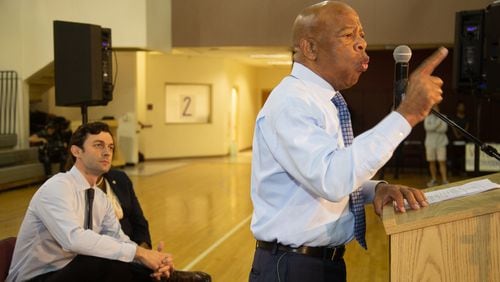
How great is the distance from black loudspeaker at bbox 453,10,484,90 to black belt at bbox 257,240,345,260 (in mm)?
3800

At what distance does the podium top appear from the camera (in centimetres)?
124

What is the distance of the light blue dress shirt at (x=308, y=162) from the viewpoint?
1262 mm

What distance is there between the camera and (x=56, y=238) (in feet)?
8.46

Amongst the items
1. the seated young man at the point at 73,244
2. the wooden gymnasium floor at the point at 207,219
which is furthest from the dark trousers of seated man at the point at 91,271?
the wooden gymnasium floor at the point at 207,219

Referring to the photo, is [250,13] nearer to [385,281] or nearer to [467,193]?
[385,281]

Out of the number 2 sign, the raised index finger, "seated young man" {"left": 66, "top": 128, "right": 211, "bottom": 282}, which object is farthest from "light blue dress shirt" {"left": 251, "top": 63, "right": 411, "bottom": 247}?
the number 2 sign

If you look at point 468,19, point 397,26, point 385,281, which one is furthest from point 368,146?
point 397,26

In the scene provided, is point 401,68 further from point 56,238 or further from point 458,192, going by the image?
point 56,238

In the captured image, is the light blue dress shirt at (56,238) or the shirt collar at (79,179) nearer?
the light blue dress shirt at (56,238)

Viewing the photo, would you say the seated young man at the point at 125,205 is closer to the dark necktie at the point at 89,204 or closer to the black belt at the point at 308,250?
the dark necktie at the point at 89,204

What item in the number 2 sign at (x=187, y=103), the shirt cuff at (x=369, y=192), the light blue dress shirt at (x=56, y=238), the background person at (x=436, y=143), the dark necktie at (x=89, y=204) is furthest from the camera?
the number 2 sign at (x=187, y=103)

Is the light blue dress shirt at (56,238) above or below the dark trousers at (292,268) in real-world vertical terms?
below

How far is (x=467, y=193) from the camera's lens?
147cm

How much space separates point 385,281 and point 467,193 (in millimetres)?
3150
